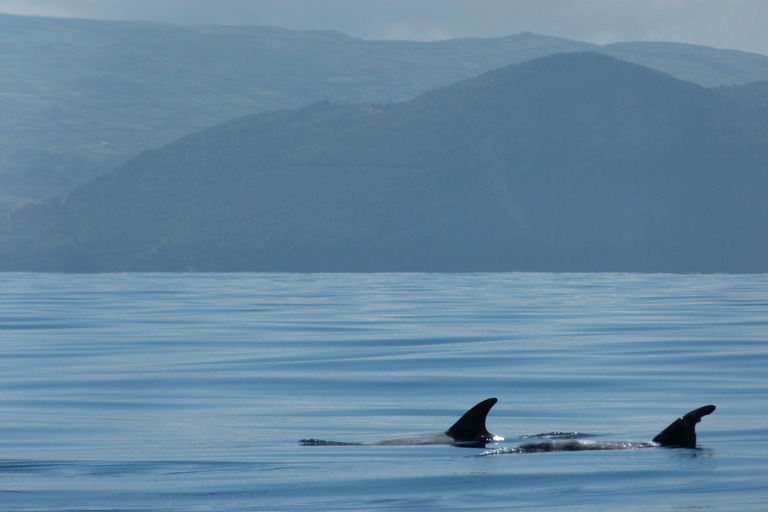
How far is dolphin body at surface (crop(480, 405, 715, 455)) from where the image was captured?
1266 cm

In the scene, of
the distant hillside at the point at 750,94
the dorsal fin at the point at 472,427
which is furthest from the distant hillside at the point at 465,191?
the dorsal fin at the point at 472,427

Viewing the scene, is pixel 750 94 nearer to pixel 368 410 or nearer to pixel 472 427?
pixel 368 410

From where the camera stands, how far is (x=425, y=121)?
191 m

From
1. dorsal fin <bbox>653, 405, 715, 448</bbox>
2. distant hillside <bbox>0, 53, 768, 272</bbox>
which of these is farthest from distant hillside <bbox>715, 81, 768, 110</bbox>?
dorsal fin <bbox>653, 405, 715, 448</bbox>

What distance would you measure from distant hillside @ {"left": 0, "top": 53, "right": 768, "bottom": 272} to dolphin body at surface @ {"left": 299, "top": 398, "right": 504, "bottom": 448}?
452ft

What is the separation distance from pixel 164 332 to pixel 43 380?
12486 mm

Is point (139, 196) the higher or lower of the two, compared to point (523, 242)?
higher

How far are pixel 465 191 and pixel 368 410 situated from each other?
493 ft

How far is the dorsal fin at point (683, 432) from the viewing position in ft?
41.6

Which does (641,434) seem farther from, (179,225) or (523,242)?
(179,225)

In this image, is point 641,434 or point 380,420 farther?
point 380,420

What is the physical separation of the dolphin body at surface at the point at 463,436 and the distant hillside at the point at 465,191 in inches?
5424

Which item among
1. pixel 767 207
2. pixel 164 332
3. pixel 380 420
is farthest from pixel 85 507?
pixel 767 207

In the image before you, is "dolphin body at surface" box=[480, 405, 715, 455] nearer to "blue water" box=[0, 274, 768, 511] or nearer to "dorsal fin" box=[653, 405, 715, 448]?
"dorsal fin" box=[653, 405, 715, 448]
